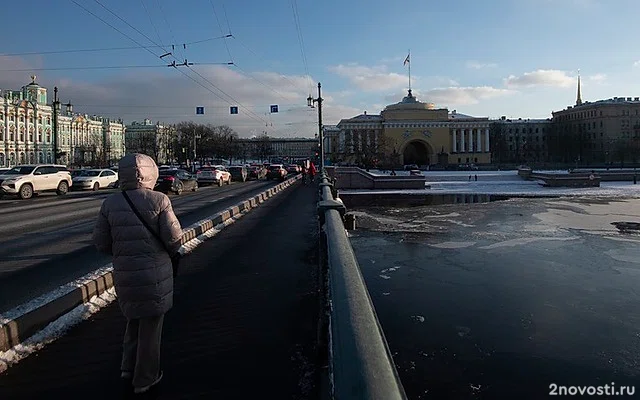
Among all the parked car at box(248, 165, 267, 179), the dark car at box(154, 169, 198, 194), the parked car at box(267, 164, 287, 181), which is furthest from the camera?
the parked car at box(248, 165, 267, 179)

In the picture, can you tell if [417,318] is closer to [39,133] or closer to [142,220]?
[142,220]

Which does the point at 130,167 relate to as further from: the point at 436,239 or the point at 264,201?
the point at 264,201

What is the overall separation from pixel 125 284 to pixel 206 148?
100m

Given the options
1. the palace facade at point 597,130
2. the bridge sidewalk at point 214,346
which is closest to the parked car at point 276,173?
the bridge sidewalk at point 214,346

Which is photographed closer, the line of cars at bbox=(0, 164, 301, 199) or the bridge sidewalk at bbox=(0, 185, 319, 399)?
the bridge sidewalk at bbox=(0, 185, 319, 399)

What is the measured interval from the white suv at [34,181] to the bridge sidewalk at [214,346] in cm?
2137

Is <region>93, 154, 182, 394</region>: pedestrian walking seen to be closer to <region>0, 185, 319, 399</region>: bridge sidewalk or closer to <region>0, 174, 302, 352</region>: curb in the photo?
<region>0, 185, 319, 399</region>: bridge sidewalk

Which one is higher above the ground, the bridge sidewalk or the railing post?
the railing post

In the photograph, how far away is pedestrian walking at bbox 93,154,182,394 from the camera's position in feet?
12.0

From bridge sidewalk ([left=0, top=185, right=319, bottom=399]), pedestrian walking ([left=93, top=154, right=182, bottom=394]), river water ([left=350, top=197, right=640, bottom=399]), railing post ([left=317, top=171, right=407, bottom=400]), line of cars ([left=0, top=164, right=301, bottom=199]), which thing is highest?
Answer: line of cars ([left=0, top=164, right=301, bottom=199])

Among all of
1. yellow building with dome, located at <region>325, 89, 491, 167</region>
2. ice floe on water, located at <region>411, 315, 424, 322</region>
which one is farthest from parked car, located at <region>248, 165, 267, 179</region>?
yellow building with dome, located at <region>325, 89, 491, 167</region>

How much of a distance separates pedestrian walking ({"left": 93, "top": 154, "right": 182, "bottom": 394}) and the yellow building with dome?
4222 inches

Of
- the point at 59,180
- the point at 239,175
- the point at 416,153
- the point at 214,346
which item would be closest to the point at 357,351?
the point at 214,346

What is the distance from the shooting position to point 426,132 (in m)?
116
